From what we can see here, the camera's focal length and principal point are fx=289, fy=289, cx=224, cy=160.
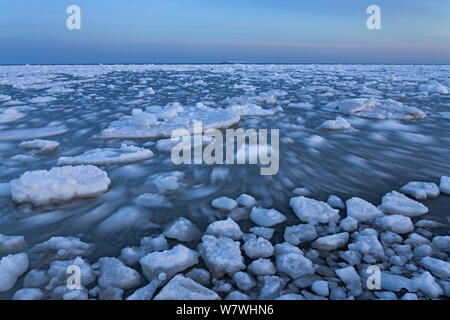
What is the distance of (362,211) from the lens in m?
1.94

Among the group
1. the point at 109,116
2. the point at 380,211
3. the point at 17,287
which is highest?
the point at 109,116

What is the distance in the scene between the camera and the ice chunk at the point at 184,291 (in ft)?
4.20

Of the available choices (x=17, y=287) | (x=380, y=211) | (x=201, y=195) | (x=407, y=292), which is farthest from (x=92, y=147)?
(x=407, y=292)

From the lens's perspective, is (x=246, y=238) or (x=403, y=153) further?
(x=403, y=153)

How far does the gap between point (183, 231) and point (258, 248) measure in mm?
487

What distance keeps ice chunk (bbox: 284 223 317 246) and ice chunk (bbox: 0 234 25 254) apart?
1547 mm

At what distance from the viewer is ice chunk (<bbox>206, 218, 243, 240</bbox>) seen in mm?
1747

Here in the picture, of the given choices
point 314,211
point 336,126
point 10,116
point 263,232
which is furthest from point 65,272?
point 10,116

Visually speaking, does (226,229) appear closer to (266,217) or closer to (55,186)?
(266,217)

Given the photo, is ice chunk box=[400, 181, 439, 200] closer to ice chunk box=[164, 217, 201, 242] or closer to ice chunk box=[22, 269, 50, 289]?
ice chunk box=[164, 217, 201, 242]

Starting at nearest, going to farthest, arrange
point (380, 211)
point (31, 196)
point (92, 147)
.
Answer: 1. point (380, 211)
2. point (31, 196)
3. point (92, 147)

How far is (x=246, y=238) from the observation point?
172 centimetres

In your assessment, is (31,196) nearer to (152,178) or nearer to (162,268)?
(152,178)

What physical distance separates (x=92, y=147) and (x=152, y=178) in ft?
4.68
